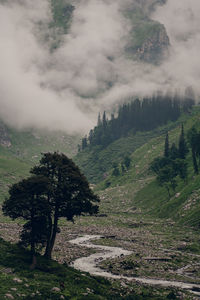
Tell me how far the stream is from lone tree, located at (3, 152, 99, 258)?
7452mm

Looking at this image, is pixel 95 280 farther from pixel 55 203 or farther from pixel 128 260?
pixel 128 260

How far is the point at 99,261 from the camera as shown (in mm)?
53844

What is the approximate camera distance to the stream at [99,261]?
131ft

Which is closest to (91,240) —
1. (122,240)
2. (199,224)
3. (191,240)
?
(122,240)

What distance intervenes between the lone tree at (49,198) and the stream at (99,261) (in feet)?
24.4

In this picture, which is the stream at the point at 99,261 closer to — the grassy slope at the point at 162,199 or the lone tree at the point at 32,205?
the lone tree at the point at 32,205

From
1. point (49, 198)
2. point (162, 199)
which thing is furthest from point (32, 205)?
point (162, 199)

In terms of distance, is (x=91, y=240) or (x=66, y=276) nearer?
(x=66, y=276)

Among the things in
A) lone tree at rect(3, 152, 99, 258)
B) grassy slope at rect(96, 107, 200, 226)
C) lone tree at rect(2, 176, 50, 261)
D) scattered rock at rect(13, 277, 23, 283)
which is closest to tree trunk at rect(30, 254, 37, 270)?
lone tree at rect(2, 176, 50, 261)

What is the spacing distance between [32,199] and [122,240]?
40.3 metres

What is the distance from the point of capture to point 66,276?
37.2 meters

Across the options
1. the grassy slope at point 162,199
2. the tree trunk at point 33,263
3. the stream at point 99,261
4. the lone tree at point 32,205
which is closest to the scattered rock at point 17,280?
the tree trunk at point 33,263

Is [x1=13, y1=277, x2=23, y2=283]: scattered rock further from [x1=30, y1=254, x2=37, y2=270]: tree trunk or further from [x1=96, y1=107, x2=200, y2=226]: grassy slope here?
[x1=96, y1=107, x2=200, y2=226]: grassy slope

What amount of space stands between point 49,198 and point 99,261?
16183 millimetres
